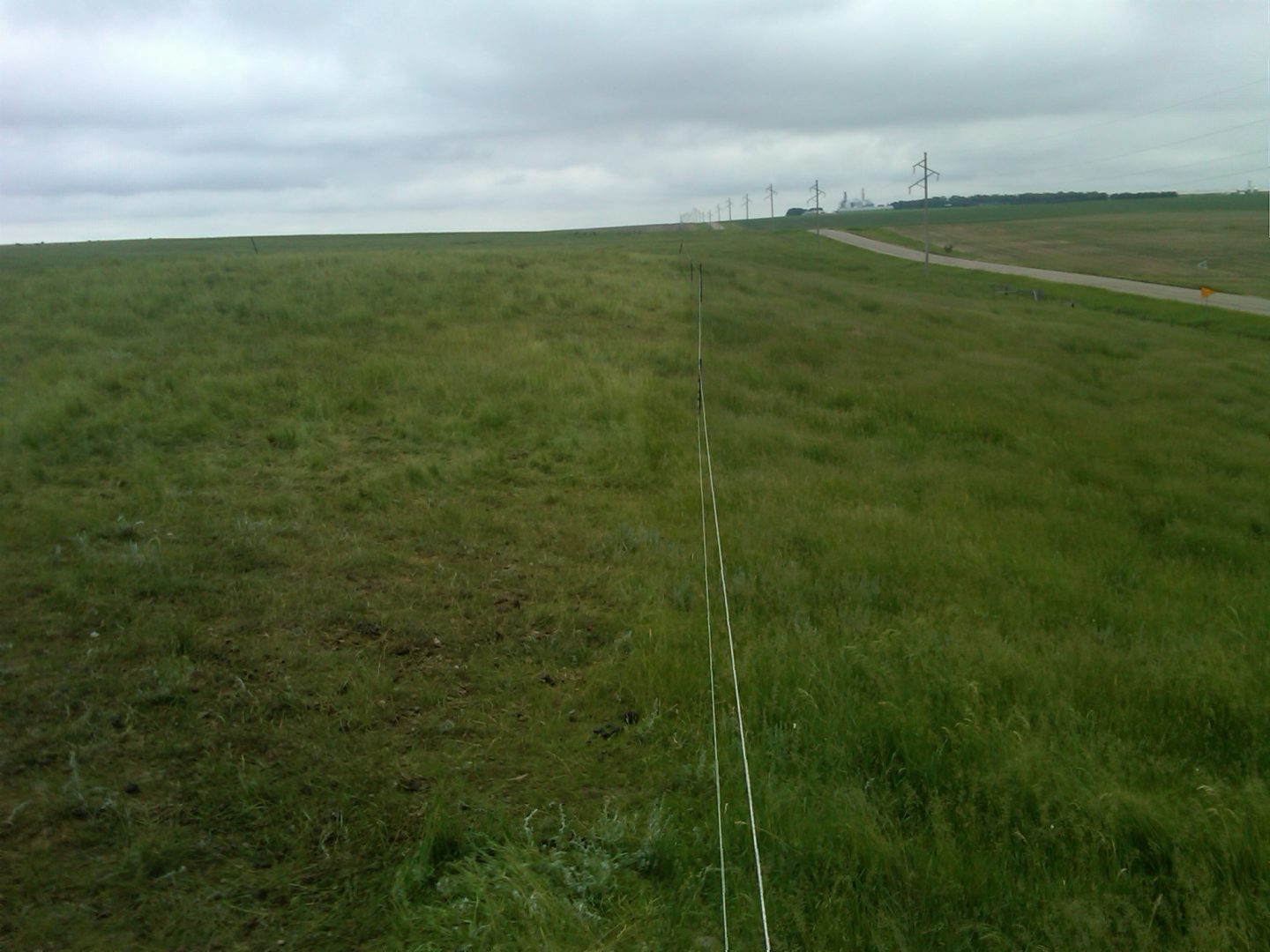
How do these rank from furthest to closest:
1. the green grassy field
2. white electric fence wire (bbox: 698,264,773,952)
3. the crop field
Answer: the green grassy field
the crop field
white electric fence wire (bbox: 698,264,773,952)

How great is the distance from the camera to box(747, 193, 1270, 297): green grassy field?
175 feet

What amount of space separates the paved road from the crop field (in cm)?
2986

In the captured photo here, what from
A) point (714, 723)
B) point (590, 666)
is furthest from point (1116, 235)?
point (714, 723)

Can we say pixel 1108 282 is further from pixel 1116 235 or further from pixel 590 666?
pixel 590 666

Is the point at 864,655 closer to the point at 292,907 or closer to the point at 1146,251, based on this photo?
the point at 292,907

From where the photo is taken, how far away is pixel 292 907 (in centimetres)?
368

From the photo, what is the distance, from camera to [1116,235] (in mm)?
74375

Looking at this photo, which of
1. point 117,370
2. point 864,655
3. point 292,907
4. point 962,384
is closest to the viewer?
point 292,907

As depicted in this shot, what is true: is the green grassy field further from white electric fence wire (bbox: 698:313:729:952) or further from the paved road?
white electric fence wire (bbox: 698:313:729:952)

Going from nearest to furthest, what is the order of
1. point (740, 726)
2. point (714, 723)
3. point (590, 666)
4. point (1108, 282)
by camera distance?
point (740, 726) → point (714, 723) → point (590, 666) → point (1108, 282)

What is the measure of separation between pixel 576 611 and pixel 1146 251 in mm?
66679

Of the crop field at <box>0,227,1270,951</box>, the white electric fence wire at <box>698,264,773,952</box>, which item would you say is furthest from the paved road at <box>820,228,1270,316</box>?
the white electric fence wire at <box>698,264,773,952</box>

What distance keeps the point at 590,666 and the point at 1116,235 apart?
260ft

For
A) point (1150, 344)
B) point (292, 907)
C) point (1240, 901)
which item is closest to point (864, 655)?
point (1240, 901)
